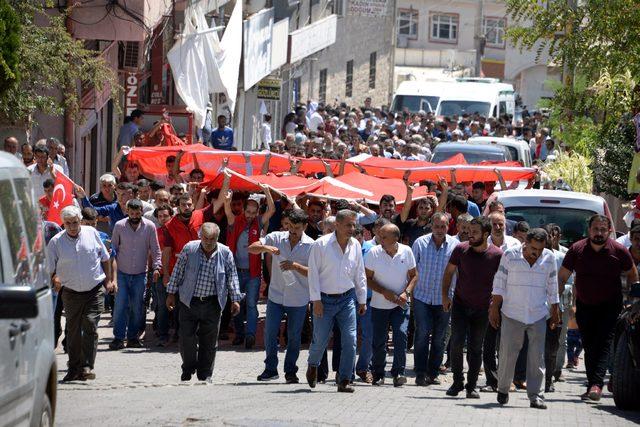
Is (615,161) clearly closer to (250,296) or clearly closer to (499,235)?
(250,296)

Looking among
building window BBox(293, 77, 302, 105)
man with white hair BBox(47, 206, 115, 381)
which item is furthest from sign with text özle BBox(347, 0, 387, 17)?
man with white hair BBox(47, 206, 115, 381)

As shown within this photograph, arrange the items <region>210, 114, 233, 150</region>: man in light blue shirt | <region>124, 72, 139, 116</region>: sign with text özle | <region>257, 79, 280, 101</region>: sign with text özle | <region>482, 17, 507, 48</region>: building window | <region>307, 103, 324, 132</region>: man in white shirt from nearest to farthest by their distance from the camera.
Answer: <region>124, 72, 139, 116</region>: sign with text özle → <region>210, 114, 233, 150</region>: man in light blue shirt → <region>257, 79, 280, 101</region>: sign with text özle → <region>307, 103, 324, 132</region>: man in white shirt → <region>482, 17, 507, 48</region>: building window

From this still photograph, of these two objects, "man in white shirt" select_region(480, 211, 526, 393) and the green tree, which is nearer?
"man in white shirt" select_region(480, 211, 526, 393)

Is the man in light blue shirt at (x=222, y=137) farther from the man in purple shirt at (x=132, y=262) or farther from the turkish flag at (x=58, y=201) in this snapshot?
the man in purple shirt at (x=132, y=262)

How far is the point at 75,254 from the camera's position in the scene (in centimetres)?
1344

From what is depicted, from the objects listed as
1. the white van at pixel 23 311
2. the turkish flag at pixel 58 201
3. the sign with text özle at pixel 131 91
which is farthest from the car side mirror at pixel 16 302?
the sign with text özle at pixel 131 91

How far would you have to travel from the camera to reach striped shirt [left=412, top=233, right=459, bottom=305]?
13.8 metres

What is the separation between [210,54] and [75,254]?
589 inches

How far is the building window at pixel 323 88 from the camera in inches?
2503

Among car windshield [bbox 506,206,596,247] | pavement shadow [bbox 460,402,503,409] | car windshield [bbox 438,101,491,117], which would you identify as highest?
car windshield [bbox 438,101,491,117]

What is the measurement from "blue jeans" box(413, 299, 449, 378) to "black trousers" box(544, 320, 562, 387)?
3.27 feet

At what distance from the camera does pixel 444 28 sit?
81.6m

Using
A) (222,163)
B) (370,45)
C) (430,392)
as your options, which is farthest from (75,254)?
(370,45)

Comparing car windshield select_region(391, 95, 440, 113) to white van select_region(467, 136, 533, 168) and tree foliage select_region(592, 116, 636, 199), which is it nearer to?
white van select_region(467, 136, 533, 168)
